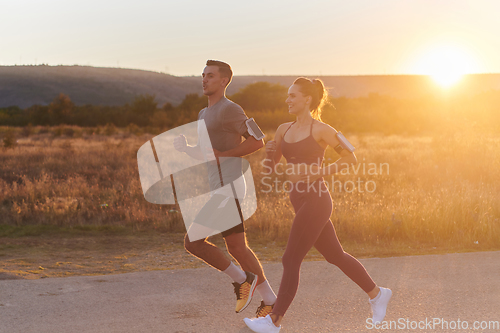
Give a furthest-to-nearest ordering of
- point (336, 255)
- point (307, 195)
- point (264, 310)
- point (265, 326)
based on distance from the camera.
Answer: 1. point (264, 310)
2. point (336, 255)
3. point (307, 195)
4. point (265, 326)

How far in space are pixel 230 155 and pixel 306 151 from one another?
620 millimetres

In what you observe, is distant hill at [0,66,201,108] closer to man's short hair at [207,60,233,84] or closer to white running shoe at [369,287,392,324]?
man's short hair at [207,60,233,84]

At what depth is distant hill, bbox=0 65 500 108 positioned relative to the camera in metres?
94.4

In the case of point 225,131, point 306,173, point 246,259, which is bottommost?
point 246,259

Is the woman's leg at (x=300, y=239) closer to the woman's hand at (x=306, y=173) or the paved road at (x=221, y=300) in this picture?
the woman's hand at (x=306, y=173)

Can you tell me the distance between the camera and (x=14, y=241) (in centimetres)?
780

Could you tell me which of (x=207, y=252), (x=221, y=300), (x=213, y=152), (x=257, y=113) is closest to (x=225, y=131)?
(x=213, y=152)

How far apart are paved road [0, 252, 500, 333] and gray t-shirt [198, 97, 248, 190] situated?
1.22 m

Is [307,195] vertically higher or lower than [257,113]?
lower

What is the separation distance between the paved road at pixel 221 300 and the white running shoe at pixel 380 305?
0.41 feet

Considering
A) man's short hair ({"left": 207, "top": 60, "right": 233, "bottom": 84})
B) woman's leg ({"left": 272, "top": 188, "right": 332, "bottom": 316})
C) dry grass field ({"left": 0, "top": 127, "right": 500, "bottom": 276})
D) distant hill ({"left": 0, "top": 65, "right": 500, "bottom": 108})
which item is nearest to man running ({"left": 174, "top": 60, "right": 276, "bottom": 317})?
man's short hair ({"left": 207, "top": 60, "right": 233, "bottom": 84})

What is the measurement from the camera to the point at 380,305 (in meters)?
3.83

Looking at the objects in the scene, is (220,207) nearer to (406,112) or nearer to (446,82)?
(406,112)

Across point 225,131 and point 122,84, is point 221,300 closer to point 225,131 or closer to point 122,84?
point 225,131
